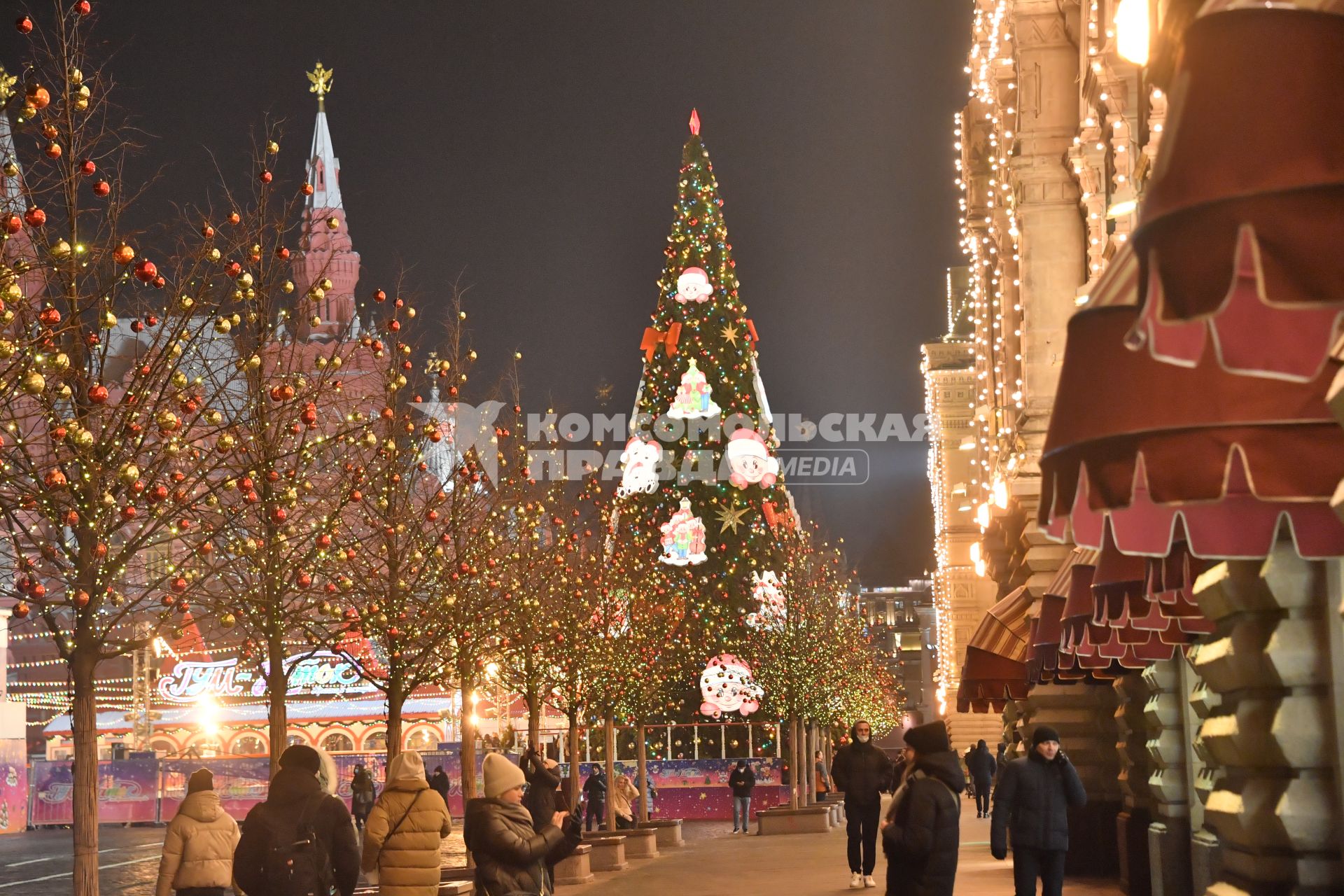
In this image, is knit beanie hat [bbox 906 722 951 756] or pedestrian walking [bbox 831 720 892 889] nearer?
knit beanie hat [bbox 906 722 951 756]

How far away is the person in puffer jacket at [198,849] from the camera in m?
11.8

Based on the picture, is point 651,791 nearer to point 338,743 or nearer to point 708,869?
point 338,743

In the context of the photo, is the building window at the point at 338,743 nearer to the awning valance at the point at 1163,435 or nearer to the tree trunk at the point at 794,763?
the tree trunk at the point at 794,763

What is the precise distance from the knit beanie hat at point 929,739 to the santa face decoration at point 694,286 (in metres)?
51.0

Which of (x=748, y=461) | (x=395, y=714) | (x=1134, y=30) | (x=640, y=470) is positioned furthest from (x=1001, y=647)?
(x=748, y=461)

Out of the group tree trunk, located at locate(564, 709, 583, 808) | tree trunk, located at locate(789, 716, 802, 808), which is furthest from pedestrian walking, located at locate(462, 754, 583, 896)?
tree trunk, located at locate(789, 716, 802, 808)

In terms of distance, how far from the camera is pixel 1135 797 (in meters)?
19.3

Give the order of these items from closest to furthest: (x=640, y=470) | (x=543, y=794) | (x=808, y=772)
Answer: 1. (x=543, y=794)
2. (x=808, y=772)
3. (x=640, y=470)

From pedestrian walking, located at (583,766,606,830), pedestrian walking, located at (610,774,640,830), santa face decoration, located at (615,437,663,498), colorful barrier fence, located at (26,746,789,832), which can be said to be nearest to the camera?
pedestrian walking, located at (610,774,640,830)

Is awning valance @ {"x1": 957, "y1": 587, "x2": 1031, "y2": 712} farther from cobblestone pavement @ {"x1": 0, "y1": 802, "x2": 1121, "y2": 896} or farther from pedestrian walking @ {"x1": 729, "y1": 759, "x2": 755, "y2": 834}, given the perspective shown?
pedestrian walking @ {"x1": 729, "y1": 759, "x2": 755, "y2": 834}

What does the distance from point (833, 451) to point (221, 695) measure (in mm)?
59859

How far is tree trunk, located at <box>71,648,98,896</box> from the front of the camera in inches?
506

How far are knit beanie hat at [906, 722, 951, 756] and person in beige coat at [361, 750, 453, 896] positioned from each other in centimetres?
298

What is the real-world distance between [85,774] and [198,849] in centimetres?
188
